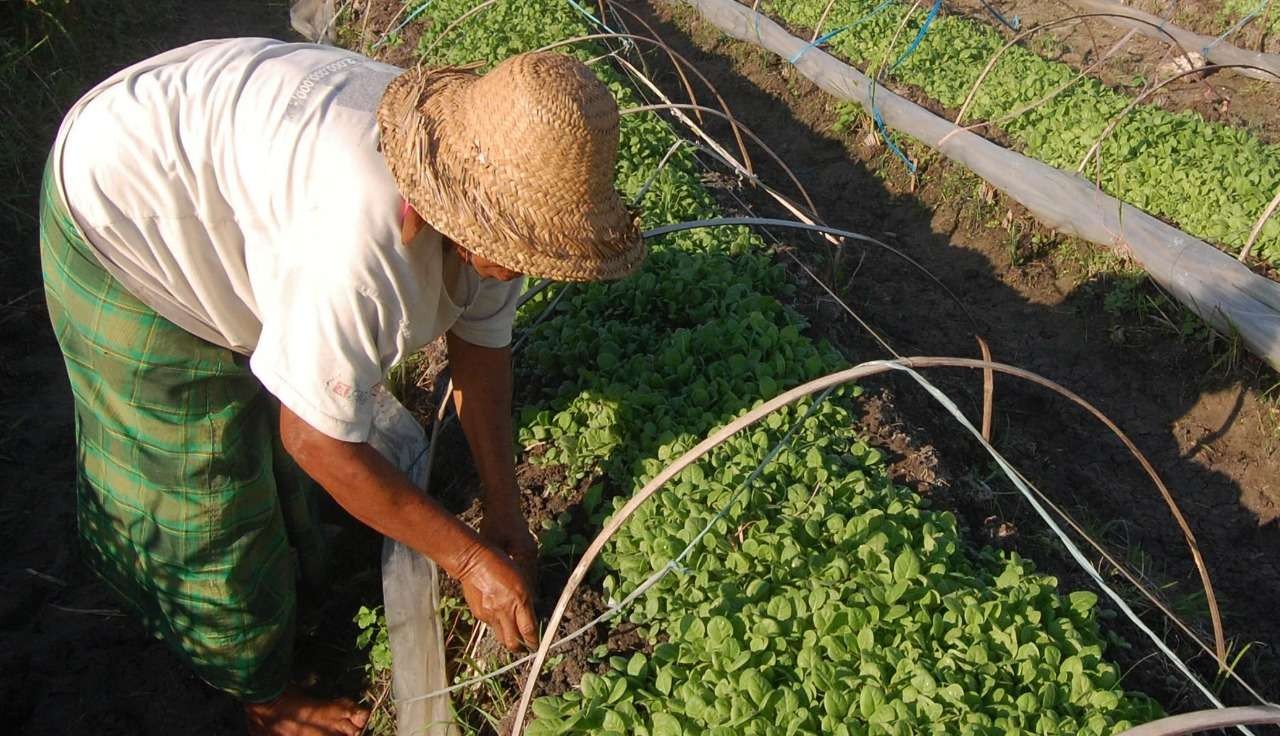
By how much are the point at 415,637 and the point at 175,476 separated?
691mm

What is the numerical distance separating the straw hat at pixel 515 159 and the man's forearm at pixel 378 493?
0.45 m

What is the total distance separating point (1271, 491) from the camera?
3.88 metres

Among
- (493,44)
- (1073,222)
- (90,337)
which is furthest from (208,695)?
(1073,222)

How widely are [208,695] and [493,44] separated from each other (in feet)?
12.0

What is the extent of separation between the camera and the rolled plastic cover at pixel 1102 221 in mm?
4109

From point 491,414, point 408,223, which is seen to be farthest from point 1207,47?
point 408,223

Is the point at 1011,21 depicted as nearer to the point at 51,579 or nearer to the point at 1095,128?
the point at 1095,128

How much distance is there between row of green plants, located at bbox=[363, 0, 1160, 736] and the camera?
209 centimetres

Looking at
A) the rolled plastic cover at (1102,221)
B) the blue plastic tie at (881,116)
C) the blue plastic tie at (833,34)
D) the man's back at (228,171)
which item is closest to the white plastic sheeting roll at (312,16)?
the blue plastic tie at (833,34)

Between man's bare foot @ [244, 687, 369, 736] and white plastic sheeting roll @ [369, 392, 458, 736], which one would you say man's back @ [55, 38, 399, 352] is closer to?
white plastic sheeting roll @ [369, 392, 458, 736]

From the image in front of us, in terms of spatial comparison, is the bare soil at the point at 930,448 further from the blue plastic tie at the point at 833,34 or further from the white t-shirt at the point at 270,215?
the white t-shirt at the point at 270,215

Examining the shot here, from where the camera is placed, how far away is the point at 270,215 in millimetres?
1893

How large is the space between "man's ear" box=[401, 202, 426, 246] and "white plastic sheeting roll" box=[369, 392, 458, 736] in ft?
2.53

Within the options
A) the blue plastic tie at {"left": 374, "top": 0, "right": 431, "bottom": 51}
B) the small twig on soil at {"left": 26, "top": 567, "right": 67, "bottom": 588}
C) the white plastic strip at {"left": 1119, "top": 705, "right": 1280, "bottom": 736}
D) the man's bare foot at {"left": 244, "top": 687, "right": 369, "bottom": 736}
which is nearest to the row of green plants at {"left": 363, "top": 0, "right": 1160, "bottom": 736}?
the white plastic strip at {"left": 1119, "top": 705, "right": 1280, "bottom": 736}
